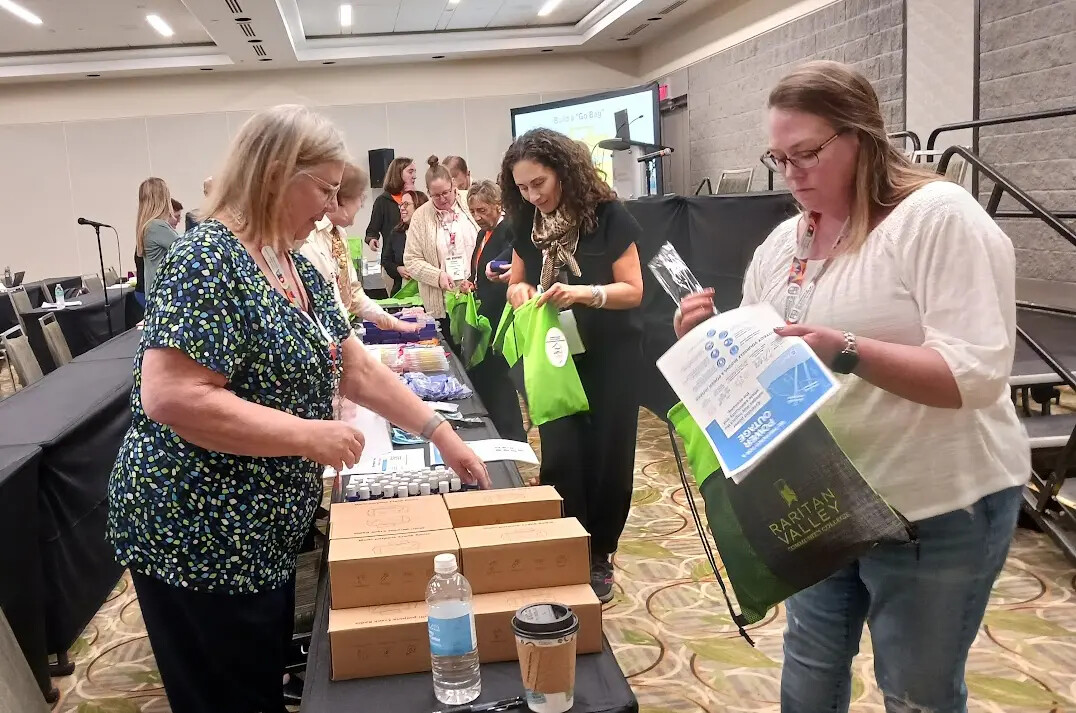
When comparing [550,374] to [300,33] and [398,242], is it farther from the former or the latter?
[300,33]

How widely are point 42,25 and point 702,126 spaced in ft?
23.6

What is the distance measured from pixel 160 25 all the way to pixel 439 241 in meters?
6.33

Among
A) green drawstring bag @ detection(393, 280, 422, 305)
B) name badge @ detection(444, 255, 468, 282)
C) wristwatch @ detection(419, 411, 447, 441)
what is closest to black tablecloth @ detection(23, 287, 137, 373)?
green drawstring bag @ detection(393, 280, 422, 305)

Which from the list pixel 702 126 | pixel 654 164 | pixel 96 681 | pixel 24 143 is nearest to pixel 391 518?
pixel 96 681

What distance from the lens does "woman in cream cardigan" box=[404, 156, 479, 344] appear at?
4.45 metres

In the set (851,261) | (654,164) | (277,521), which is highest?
(654,164)

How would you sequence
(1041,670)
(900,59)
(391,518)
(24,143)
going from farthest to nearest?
(24,143) → (900,59) → (1041,670) → (391,518)

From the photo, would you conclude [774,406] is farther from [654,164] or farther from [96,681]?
[654,164]

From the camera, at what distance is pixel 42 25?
8.53m

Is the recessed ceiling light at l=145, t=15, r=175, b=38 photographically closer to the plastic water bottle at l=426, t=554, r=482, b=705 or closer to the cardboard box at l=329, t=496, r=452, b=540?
the cardboard box at l=329, t=496, r=452, b=540

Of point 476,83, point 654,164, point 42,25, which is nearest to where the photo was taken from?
point 42,25

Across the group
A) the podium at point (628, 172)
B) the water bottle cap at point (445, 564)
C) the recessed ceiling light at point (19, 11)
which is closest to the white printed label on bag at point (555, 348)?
the water bottle cap at point (445, 564)

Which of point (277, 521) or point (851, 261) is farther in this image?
point (277, 521)

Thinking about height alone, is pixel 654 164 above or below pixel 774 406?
above
